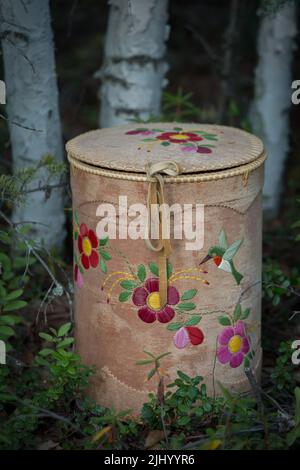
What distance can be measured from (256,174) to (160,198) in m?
0.38

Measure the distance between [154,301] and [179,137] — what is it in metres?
0.60

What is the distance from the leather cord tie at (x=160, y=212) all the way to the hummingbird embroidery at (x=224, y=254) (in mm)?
132

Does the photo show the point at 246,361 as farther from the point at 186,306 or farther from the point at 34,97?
the point at 34,97

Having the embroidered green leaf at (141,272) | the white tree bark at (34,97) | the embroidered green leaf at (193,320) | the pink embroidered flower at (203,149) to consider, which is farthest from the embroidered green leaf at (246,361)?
the white tree bark at (34,97)

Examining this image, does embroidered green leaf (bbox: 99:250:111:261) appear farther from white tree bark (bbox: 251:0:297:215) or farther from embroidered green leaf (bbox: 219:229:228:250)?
white tree bark (bbox: 251:0:297:215)

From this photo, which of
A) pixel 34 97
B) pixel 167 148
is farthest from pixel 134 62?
pixel 167 148

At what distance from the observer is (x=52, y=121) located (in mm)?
2928

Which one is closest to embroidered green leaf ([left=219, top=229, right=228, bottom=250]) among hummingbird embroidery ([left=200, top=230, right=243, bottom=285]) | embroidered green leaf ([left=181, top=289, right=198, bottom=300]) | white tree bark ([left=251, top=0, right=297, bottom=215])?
hummingbird embroidery ([left=200, top=230, right=243, bottom=285])

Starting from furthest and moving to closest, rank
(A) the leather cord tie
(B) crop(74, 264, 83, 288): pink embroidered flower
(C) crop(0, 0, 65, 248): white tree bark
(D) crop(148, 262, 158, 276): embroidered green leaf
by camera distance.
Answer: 1. (C) crop(0, 0, 65, 248): white tree bark
2. (B) crop(74, 264, 83, 288): pink embroidered flower
3. (D) crop(148, 262, 158, 276): embroidered green leaf
4. (A) the leather cord tie

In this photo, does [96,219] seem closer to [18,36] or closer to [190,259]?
[190,259]

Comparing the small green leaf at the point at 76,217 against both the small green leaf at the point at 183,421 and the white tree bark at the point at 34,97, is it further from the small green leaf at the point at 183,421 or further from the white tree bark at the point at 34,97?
the small green leaf at the point at 183,421

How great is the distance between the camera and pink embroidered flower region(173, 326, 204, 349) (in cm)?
210

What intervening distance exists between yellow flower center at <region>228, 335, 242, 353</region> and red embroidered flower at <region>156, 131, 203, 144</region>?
26.6 inches
